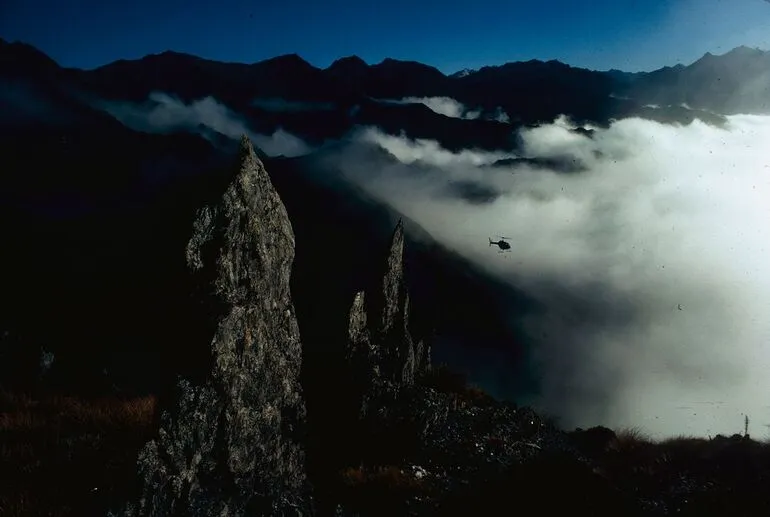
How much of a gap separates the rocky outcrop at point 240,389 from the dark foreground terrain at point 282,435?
25 millimetres

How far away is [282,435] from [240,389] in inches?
65.2

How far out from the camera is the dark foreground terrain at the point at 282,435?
8.27 m

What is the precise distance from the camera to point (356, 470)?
37.3 feet

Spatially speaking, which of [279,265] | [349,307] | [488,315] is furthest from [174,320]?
[488,315]

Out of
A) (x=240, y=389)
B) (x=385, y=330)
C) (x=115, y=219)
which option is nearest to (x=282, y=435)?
(x=240, y=389)

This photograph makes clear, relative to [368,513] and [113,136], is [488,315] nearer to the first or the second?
[113,136]

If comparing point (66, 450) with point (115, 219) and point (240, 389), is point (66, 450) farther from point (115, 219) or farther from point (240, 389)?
point (115, 219)

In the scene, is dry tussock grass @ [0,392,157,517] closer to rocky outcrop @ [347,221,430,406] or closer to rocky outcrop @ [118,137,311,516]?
rocky outcrop @ [118,137,311,516]

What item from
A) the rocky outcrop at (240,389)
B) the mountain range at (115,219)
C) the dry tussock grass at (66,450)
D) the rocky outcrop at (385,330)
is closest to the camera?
the rocky outcrop at (240,389)

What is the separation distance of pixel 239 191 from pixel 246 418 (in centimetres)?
419

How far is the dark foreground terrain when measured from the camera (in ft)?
27.1

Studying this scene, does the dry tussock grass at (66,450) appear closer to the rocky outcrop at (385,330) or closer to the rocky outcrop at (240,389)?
the rocky outcrop at (240,389)

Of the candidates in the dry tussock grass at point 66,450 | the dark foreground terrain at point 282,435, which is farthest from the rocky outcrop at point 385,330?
the dry tussock grass at point 66,450

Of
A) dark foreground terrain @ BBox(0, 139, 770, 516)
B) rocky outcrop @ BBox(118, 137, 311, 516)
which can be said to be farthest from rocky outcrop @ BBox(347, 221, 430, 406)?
rocky outcrop @ BBox(118, 137, 311, 516)
